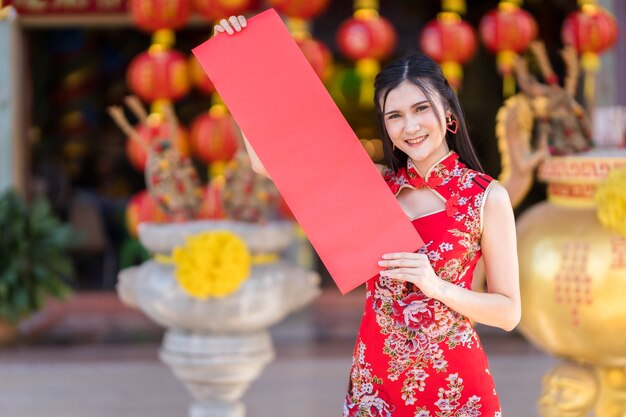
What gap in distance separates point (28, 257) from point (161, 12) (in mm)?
1778

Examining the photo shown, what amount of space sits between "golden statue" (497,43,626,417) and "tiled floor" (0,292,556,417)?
45.8 inches

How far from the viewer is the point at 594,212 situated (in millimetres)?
2562

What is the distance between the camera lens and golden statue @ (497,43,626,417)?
2.43 metres

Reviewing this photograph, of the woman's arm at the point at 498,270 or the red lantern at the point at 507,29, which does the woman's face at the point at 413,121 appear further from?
the red lantern at the point at 507,29

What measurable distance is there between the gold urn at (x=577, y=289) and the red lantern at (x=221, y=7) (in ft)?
6.65

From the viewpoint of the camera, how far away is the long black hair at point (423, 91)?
1630mm

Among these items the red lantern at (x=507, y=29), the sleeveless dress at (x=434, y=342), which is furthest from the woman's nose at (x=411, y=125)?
the red lantern at (x=507, y=29)

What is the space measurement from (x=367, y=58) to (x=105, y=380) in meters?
2.00

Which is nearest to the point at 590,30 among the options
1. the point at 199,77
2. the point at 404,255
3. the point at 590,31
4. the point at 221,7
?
the point at 590,31

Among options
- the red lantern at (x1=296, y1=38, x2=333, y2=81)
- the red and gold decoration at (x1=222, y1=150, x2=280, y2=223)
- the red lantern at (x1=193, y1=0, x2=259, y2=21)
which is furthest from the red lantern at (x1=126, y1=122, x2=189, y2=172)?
the red lantern at (x1=296, y1=38, x2=333, y2=81)

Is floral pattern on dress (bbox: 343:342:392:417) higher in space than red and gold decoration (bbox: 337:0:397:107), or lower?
lower

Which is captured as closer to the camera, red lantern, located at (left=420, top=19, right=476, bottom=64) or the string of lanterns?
the string of lanterns

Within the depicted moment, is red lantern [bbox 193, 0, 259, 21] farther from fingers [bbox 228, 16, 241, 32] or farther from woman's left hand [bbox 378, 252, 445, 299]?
woman's left hand [bbox 378, 252, 445, 299]

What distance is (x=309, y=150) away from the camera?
1642 millimetres
